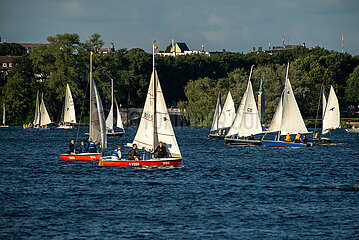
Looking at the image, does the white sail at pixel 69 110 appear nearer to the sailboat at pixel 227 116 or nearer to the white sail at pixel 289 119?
the sailboat at pixel 227 116

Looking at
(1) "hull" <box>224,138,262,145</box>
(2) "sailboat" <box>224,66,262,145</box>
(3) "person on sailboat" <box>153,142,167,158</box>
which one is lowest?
(3) "person on sailboat" <box>153,142,167,158</box>

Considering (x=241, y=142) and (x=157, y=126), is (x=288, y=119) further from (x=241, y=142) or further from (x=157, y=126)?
(x=157, y=126)

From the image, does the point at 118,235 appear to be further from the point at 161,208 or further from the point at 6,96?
the point at 6,96

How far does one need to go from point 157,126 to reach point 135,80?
4700 inches

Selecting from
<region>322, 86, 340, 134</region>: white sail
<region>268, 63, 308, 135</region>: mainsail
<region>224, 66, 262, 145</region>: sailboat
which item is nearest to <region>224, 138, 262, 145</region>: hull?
<region>224, 66, 262, 145</region>: sailboat

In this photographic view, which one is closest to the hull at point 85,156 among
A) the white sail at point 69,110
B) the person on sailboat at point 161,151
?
the person on sailboat at point 161,151

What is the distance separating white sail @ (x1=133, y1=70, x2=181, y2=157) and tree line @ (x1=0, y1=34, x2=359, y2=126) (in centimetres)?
8563

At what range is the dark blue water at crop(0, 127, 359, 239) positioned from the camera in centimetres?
2939

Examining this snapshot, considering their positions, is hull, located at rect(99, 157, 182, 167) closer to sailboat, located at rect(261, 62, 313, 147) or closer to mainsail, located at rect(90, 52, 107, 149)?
mainsail, located at rect(90, 52, 107, 149)

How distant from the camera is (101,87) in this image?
152m

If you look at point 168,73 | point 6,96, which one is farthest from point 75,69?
point 168,73

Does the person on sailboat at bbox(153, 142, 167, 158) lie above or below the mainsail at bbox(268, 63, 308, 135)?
below

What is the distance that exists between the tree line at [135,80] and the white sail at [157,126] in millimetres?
85627

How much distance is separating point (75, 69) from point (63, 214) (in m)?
118
